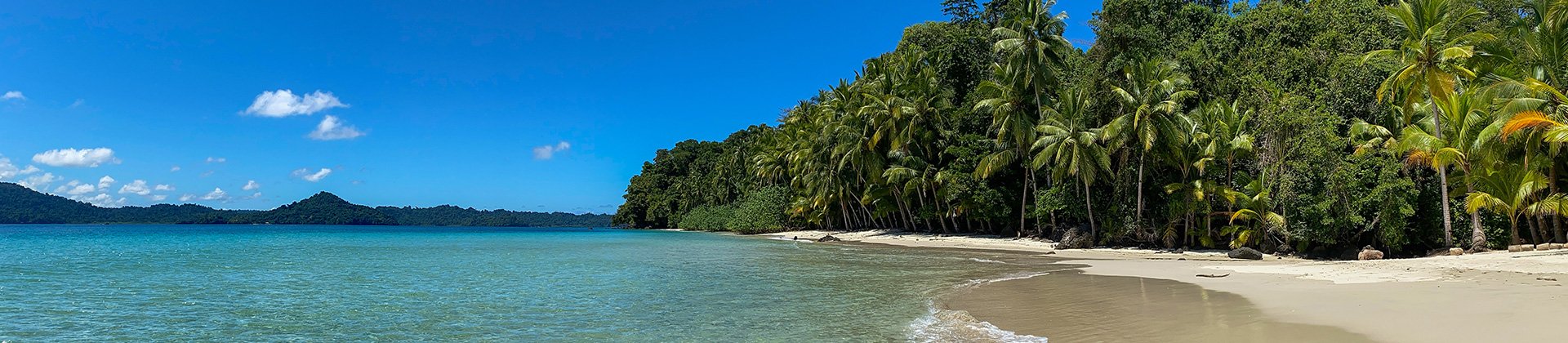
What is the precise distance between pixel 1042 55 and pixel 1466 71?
1429 cm

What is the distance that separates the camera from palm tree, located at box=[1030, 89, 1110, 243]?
89.5 feet

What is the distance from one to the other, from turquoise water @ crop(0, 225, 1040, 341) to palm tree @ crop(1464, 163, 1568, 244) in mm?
11556

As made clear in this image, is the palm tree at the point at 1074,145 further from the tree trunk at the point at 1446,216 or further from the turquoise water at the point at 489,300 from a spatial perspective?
the tree trunk at the point at 1446,216

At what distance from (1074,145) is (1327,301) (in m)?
18.0

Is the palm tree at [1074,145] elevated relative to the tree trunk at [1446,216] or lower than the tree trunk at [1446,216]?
elevated

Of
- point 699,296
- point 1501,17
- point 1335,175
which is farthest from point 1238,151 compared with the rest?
point 699,296

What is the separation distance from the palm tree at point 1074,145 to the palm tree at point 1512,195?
10.4 metres

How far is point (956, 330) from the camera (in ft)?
29.7

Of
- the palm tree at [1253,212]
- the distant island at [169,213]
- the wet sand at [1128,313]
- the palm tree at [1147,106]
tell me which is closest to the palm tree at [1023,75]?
the palm tree at [1147,106]

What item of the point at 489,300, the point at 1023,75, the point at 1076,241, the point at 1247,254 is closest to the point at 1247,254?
the point at 1247,254

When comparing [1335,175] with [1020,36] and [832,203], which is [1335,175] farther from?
[832,203]

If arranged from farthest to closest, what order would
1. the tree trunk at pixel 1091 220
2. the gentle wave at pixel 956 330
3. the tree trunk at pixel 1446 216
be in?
the tree trunk at pixel 1091 220 → the tree trunk at pixel 1446 216 → the gentle wave at pixel 956 330

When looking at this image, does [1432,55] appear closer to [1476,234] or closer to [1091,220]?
[1476,234]

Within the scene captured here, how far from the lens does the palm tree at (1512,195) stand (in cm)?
1739
